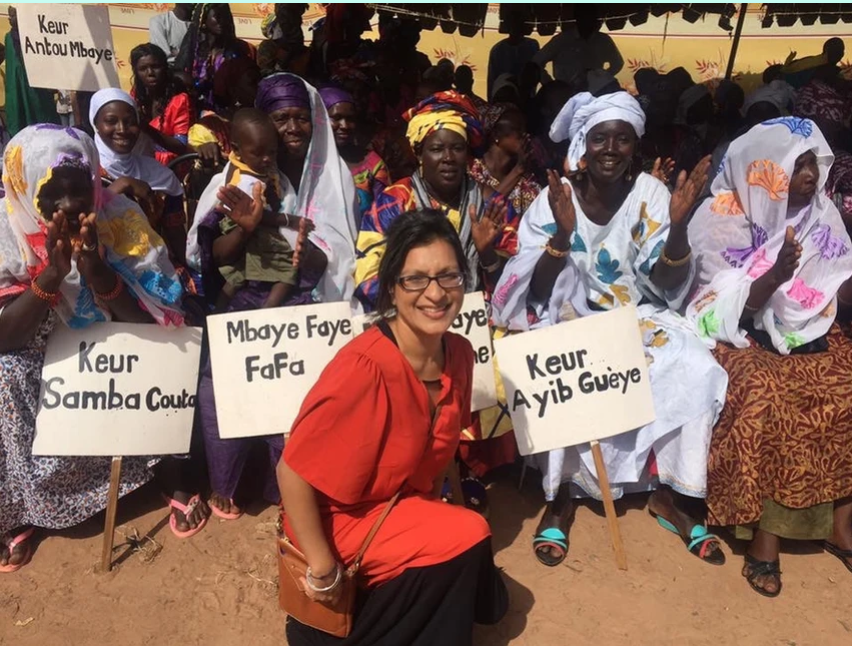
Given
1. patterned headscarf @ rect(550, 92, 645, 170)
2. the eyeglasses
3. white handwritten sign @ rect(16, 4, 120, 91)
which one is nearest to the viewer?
the eyeglasses

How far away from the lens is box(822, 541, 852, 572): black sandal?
133 inches

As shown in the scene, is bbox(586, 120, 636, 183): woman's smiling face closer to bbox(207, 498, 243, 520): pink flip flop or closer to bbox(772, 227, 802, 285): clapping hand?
bbox(772, 227, 802, 285): clapping hand

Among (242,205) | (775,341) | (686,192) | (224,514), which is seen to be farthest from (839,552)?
(242,205)

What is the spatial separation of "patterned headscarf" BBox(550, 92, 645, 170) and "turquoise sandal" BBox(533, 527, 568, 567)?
1.92m

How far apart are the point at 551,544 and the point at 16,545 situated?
2490mm

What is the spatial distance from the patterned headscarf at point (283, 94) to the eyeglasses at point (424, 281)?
188cm

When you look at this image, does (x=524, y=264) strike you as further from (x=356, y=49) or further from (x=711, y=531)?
(x=356, y=49)

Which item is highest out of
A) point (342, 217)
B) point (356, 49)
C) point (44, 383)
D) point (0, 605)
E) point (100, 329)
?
point (356, 49)

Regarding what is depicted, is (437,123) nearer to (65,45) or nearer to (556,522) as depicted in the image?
(556,522)

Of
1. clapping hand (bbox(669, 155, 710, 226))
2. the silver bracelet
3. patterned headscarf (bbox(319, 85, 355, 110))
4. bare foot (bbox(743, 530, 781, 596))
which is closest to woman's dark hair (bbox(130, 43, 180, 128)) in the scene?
patterned headscarf (bbox(319, 85, 355, 110))

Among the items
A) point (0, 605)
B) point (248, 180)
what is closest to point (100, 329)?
point (248, 180)

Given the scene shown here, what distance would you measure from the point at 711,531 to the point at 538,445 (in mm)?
1050

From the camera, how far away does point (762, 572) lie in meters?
3.22

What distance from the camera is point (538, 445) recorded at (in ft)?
10.8
